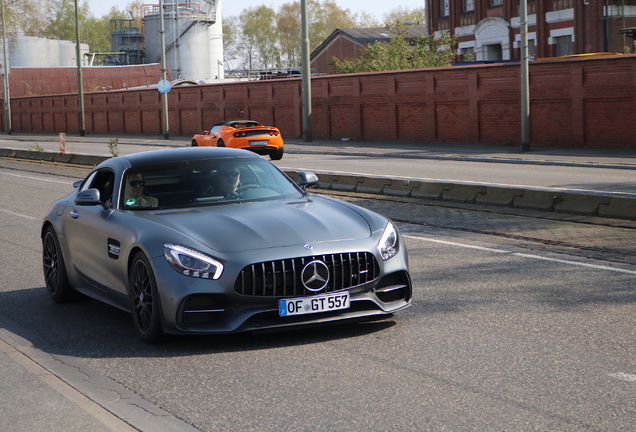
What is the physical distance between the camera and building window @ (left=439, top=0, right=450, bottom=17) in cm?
5338

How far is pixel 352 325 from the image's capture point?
6746 millimetres

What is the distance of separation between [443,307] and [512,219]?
5886 millimetres

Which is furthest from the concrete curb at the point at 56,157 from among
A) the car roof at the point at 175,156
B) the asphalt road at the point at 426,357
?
the car roof at the point at 175,156

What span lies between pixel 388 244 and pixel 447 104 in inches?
1189

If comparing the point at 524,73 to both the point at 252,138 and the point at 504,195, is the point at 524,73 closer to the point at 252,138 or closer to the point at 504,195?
the point at 252,138

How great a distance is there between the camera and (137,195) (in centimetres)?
730

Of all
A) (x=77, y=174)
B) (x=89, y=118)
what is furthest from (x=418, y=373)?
(x=89, y=118)

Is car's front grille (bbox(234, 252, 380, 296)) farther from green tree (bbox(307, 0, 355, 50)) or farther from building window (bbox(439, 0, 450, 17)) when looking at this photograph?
green tree (bbox(307, 0, 355, 50))

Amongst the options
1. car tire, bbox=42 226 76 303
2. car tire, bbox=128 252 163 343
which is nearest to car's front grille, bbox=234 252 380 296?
car tire, bbox=128 252 163 343

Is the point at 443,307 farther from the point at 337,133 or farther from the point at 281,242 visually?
the point at 337,133

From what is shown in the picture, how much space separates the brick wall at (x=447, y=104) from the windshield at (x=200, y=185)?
24.0m

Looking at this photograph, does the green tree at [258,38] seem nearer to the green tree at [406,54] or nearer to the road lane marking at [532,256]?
the green tree at [406,54]

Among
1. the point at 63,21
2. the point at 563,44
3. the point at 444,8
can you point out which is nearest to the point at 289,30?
the point at 63,21

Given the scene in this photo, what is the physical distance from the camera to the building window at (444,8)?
53381mm
